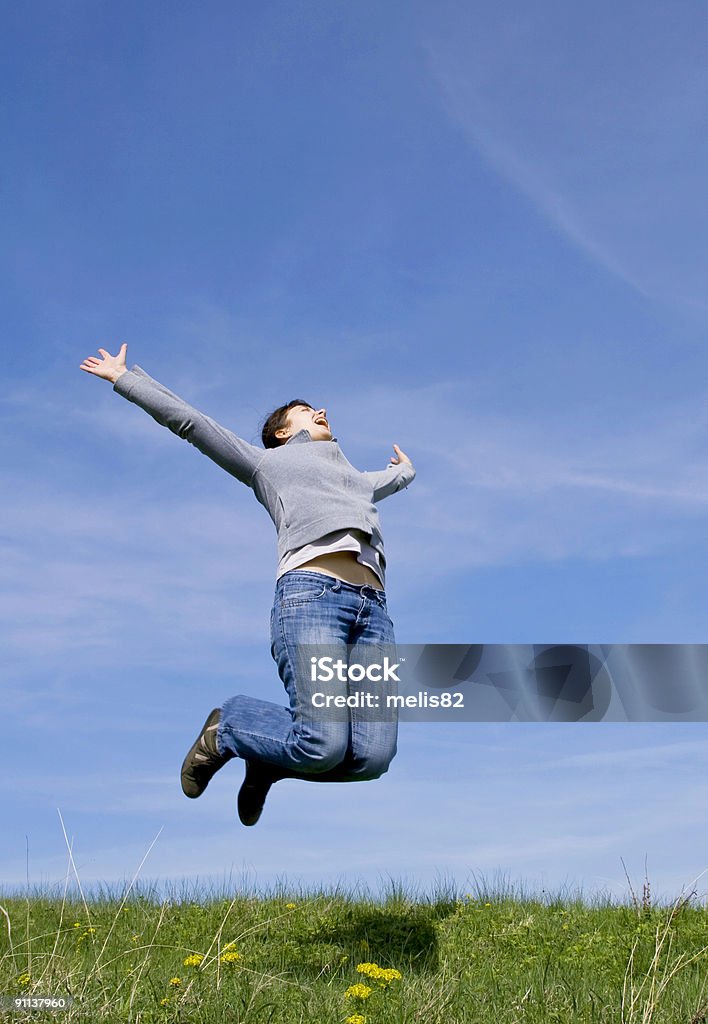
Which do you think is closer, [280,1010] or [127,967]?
[280,1010]

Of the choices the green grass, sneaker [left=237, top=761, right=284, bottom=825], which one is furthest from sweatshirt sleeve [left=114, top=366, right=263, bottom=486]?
the green grass

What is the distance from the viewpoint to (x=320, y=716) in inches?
235

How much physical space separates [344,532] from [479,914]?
3.91 meters

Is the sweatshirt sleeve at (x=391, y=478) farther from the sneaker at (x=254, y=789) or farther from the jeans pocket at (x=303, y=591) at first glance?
the sneaker at (x=254, y=789)

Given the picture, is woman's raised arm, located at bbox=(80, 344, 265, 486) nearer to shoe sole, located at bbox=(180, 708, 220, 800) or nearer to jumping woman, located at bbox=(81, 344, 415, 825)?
jumping woman, located at bbox=(81, 344, 415, 825)

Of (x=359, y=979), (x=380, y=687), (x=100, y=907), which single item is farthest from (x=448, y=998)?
(x=100, y=907)

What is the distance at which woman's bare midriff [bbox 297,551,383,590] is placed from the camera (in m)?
6.31

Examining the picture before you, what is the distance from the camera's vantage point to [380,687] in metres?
6.21

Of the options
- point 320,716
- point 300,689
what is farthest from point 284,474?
point 320,716

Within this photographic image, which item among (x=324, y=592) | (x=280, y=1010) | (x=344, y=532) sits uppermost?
(x=344, y=532)

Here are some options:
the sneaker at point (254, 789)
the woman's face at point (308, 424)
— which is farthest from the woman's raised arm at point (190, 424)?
the sneaker at point (254, 789)

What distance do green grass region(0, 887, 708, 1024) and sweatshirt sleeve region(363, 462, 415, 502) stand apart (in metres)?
3.27

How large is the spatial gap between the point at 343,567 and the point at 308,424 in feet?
4.48

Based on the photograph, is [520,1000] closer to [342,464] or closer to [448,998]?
[448,998]
